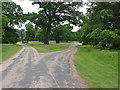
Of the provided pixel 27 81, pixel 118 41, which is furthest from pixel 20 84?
pixel 118 41

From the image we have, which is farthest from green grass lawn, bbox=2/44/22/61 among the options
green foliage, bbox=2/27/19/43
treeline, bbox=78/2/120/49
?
green foliage, bbox=2/27/19/43

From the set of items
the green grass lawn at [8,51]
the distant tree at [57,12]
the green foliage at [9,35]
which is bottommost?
the green grass lawn at [8,51]

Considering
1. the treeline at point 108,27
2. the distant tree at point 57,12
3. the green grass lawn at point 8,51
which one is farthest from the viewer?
the distant tree at point 57,12

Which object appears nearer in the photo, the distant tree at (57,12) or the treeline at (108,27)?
the treeline at (108,27)

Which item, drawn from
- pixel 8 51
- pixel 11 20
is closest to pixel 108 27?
pixel 8 51

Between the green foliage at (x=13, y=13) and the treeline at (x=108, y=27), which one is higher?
the green foliage at (x=13, y=13)

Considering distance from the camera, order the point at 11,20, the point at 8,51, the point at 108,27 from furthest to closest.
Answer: the point at 11,20
the point at 108,27
the point at 8,51

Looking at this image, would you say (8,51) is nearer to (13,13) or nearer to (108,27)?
(108,27)

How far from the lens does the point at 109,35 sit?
1514cm

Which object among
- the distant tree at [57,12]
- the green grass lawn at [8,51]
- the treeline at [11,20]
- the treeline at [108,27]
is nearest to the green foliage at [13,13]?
the treeline at [11,20]

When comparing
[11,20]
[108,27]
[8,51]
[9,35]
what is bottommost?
[8,51]

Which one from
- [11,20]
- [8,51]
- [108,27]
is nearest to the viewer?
[8,51]

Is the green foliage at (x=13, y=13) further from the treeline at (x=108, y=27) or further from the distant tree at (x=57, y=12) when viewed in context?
the treeline at (x=108, y=27)

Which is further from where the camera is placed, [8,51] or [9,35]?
[9,35]
